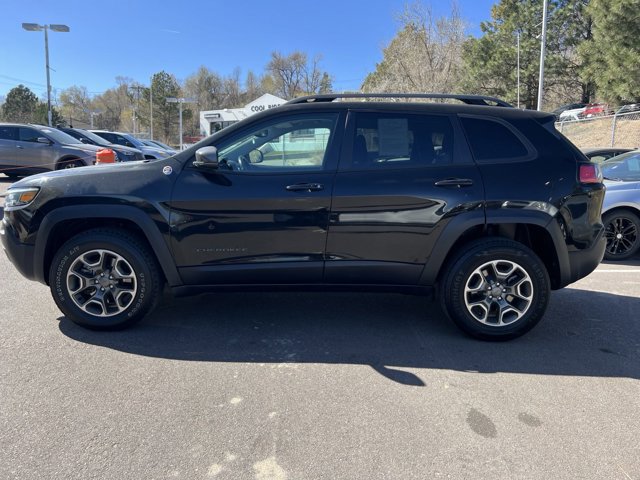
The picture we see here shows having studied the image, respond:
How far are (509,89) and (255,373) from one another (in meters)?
39.0

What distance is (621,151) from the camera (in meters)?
8.06

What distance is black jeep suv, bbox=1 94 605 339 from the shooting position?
147 inches

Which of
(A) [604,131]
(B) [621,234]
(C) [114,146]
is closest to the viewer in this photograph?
(B) [621,234]

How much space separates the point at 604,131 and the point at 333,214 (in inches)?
1198

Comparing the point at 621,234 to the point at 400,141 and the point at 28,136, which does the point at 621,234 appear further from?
the point at 28,136

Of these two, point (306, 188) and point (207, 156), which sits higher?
point (207, 156)


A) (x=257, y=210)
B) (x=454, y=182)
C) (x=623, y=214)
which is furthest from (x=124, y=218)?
(x=623, y=214)

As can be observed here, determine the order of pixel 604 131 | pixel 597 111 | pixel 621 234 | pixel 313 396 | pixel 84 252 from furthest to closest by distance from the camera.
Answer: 1. pixel 597 111
2. pixel 604 131
3. pixel 621 234
4. pixel 84 252
5. pixel 313 396

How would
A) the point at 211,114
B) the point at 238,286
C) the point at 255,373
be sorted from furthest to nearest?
the point at 211,114, the point at 238,286, the point at 255,373

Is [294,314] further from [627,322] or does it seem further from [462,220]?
[627,322]

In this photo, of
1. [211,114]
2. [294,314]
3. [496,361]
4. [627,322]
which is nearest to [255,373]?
[294,314]

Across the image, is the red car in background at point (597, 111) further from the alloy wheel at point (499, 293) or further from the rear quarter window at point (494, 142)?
the alloy wheel at point (499, 293)

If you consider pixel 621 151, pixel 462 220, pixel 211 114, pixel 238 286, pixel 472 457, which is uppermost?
pixel 211 114

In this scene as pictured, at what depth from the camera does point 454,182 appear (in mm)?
3742
